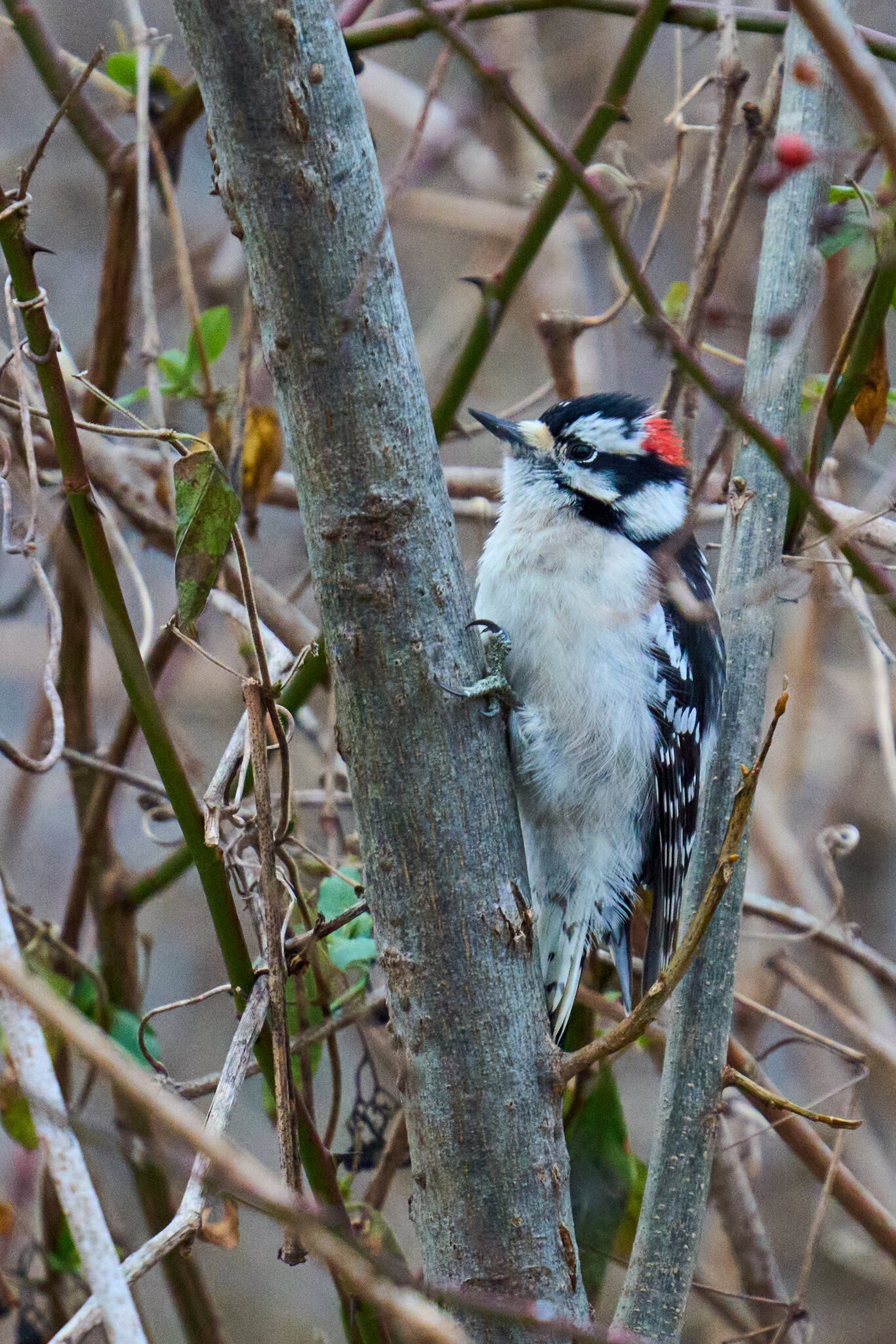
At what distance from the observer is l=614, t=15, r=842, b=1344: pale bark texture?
1571 mm

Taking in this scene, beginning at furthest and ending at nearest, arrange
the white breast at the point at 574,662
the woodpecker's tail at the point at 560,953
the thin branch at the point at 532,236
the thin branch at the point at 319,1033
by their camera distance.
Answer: the white breast at the point at 574,662 → the woodpecker's tail at the point at 560,953 → the thin branch at the point at 532,236 → the thin branch at the point at 319,1033

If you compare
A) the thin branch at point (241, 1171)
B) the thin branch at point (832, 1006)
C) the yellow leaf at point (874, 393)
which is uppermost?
the yellow leaf at point (874, 393)

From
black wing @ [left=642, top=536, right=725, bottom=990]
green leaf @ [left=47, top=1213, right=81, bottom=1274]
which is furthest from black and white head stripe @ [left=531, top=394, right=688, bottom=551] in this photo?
green leaf @ [left=47, top=1213, right=81, bottom=1274]

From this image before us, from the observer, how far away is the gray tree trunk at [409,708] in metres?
1.29

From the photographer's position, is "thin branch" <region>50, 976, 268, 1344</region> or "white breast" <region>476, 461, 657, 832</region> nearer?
Answer: "thin branch" <region>50, 976, 268, 1344</region>

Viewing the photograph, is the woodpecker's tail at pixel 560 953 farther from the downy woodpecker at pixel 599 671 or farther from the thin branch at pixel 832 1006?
the thin branch at pixel 832 1006

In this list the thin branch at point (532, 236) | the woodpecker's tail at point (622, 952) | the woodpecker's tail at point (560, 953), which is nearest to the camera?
the thin branch at point (532, 236)

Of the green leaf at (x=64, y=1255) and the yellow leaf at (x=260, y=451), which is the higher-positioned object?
the yellow leaf at (x=260, y=451)

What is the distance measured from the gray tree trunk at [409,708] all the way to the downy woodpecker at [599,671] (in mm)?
660

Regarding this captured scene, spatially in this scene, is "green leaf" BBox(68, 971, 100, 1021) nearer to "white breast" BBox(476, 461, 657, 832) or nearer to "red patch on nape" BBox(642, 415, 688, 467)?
"white breast" BBox(476, 461, 657, 832)

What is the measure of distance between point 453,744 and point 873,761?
4.04m

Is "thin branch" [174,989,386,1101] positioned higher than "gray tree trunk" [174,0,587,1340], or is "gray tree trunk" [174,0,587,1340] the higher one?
"gray tree trunk" [174,0,587,1340]

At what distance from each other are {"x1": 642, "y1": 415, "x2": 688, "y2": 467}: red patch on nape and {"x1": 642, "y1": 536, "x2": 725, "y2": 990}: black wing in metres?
0.24

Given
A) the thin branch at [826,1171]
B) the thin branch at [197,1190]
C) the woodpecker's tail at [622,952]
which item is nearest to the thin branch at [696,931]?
the thin branch at [197,1190]
